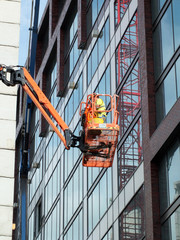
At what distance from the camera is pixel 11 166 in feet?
62.7

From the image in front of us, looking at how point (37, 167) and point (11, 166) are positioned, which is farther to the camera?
point (37, 167)

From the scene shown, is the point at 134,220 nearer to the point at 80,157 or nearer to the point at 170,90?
the point at 170,90

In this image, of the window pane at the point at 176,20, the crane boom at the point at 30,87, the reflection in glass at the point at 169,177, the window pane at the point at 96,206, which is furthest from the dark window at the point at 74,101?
the crane boom at the point at 30,87

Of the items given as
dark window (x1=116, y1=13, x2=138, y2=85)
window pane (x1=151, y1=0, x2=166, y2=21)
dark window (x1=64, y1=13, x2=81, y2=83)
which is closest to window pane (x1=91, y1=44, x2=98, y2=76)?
dark window (x1=64, y1=13, x2=81, y2=83)

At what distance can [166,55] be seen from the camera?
3120 centimetres

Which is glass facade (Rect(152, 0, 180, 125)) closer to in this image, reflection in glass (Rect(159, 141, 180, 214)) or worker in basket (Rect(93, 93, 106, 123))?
reflection in glass (Rect(159, 141, 180, 214))

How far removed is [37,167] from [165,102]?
35.7m

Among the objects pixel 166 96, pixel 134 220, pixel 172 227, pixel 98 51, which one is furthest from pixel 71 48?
pixel 172 227

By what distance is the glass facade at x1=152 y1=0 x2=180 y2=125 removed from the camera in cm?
2978

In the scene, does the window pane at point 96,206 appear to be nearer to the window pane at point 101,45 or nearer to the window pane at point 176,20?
the window pane at point 101,45

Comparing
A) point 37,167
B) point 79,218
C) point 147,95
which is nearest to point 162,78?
point 147,95

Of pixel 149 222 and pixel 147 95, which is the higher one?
pixel 147 95

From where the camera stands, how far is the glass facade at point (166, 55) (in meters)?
29.8

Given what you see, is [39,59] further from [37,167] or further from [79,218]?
[79,218]
